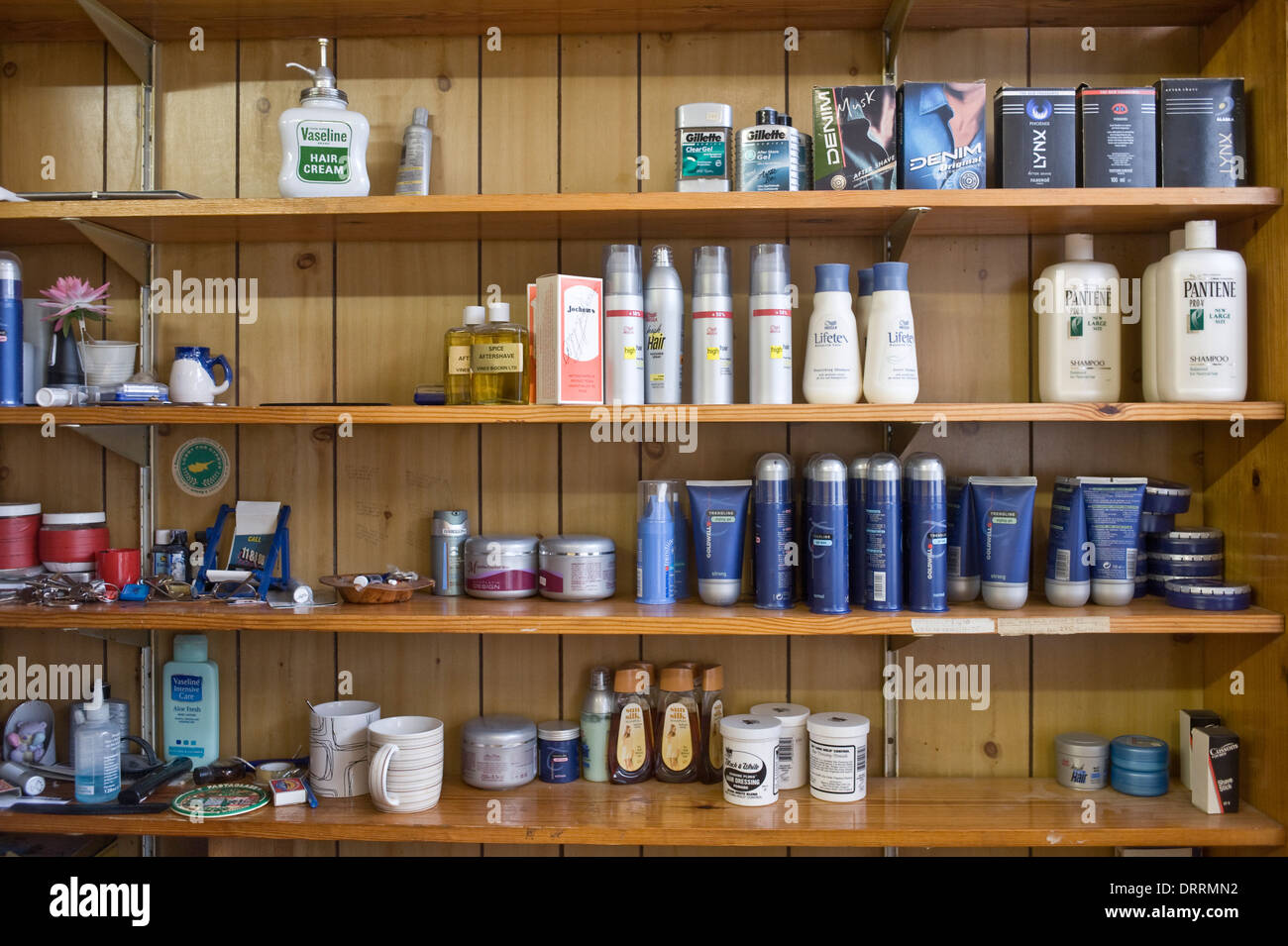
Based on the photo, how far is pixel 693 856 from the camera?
1.88 metres

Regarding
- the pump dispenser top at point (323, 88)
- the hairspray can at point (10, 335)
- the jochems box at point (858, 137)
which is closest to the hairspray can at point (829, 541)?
the jochems box at point (858, 137)

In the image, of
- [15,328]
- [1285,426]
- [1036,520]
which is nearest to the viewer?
[1285,426]

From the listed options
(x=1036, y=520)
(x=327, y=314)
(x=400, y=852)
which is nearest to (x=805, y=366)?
(x=1036, y=520)

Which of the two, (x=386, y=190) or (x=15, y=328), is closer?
(x=15, y=328)

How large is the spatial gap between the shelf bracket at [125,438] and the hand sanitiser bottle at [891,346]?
4.23 feet

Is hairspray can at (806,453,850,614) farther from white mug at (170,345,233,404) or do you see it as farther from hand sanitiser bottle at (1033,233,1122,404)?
white mug at (170,345,233,404)

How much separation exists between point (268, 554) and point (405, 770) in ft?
1.60

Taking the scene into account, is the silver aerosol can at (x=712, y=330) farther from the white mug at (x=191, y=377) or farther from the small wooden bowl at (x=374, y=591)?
the white mug at (x=191, y=377)

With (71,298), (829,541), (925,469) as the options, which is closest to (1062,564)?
(925,469)

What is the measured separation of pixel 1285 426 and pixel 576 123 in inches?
51.7

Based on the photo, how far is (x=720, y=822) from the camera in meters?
1.66

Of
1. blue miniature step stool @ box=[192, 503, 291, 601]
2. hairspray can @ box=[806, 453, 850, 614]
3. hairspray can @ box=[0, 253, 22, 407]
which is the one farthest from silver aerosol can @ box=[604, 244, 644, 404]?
hairspray can @ box=[0, 253, 22, 407]

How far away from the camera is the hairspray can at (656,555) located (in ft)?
5.77
